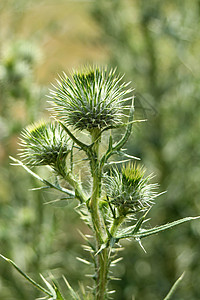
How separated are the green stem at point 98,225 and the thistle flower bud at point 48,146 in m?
0.11

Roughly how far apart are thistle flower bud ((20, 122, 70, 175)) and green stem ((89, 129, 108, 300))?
11cm

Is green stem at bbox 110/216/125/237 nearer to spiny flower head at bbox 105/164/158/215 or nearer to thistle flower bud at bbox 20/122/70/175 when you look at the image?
spiny flower head at bbox 105/164/158/215

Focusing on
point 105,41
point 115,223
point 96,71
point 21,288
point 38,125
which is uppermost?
point 105,41

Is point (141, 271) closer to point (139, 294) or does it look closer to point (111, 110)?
point (139, 294)

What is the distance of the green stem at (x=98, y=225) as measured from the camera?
1130mm

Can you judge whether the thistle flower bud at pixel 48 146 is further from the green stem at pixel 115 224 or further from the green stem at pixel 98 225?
the green stem at pixel 115 224

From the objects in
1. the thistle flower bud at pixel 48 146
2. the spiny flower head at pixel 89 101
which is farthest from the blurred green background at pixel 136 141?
the spiny flower head at pixel 89 101

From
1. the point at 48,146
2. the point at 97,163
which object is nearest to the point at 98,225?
the point at 97,163

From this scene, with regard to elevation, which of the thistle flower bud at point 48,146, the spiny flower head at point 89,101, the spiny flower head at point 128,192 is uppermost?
the spiny flower head at point 89,101

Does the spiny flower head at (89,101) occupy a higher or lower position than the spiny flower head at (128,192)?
higher

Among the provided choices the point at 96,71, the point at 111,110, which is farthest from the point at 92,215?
the point at 96,71

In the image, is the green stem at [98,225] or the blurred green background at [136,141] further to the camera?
the blurred green background at [136,141]

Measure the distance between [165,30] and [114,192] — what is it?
1.86 metres

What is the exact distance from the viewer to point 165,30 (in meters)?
2.73
